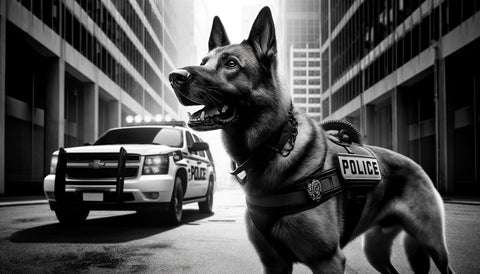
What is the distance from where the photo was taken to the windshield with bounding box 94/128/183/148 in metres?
9.62

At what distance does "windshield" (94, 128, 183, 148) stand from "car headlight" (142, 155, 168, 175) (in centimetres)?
130

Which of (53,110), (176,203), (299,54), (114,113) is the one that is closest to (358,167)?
(176,203)

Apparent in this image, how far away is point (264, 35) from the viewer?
282 cm

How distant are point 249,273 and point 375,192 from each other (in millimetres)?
1973

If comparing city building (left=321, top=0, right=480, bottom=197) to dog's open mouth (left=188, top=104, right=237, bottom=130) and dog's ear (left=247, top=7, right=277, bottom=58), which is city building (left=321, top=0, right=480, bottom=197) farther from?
dog's open mouth (left=188, top=104, right=237, bottom=130)

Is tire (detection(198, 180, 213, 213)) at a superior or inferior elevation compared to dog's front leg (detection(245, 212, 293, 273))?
inferior

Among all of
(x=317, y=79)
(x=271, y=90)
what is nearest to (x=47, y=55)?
(x=271, y=90)

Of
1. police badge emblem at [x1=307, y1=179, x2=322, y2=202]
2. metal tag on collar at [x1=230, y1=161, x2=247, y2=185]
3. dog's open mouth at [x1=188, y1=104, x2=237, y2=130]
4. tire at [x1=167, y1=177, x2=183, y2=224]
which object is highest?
dog's open mouth at [x1=188, y1=104, x2=237, y2=130]

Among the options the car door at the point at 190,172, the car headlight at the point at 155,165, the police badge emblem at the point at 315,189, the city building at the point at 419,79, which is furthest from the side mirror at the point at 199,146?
the city building at the point at 419,79

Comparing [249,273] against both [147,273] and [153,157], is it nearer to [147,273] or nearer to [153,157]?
[147,273]

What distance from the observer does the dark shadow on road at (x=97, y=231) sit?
677 cm

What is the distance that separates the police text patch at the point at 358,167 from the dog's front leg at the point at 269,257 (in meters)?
0.65

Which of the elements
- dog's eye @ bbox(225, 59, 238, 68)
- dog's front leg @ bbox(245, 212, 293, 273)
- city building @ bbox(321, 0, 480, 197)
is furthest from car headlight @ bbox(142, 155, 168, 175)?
city building @ bbox(321, 0, 480, 197)

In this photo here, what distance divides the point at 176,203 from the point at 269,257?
236 inches
